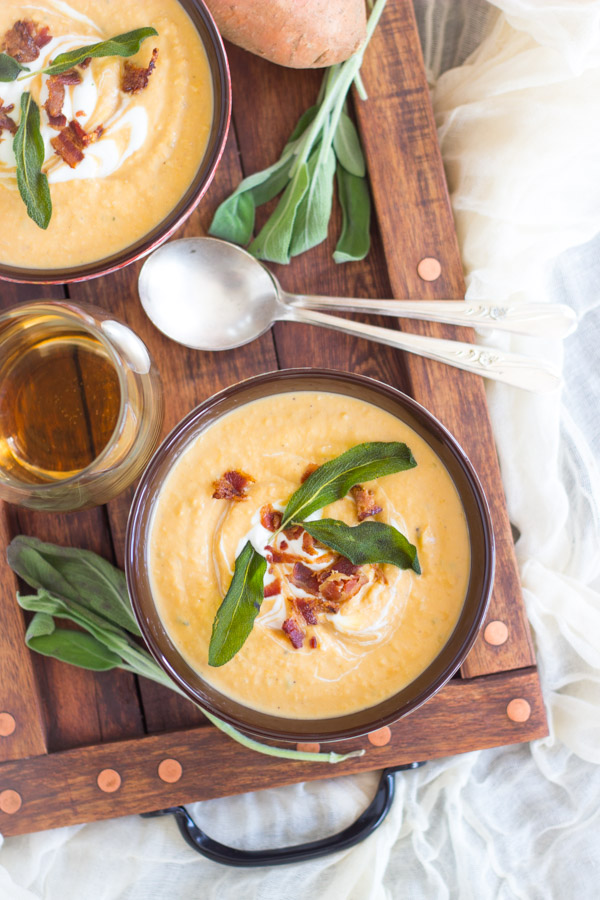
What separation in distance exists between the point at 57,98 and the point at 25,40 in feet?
0.35

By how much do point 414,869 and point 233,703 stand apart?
1.91 ft

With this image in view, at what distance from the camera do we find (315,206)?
142 centimetres

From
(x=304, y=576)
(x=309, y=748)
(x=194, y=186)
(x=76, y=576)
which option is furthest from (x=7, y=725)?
(x=194, y=186)

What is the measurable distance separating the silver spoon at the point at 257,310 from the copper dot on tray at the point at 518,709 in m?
0.58

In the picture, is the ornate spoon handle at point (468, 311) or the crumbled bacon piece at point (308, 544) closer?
the crumbled bacon piece at point (308, 544)

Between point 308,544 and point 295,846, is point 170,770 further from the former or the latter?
point 308,544

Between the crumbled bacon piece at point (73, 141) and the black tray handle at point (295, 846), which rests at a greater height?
the crumbled bacon piece at point (73, 141)

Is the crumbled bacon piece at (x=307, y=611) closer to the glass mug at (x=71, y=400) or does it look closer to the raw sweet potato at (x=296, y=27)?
the glass mug at (x=71, y=400)

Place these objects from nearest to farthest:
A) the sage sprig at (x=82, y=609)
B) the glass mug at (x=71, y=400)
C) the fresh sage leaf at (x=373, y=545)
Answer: the fresh sage leaf at (x=373, y=545)
the glass mug at (x=71, y=400)
the sage sprig at (x=82, y=609)

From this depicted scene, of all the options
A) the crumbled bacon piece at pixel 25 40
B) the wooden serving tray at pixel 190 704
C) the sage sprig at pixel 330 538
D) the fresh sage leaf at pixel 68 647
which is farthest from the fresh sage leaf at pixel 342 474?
the crumbled bacon piece at pixel 25 40

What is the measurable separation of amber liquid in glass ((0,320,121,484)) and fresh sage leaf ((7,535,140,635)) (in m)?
0.17

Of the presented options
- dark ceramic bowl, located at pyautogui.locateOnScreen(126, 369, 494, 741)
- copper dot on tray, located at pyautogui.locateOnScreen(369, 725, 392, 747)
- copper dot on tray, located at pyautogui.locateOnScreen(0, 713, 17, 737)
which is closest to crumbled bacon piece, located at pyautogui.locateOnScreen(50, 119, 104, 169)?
dark ceramic bowl, located at pyautogui.locateOnScreen(126, 369, 494, 741)

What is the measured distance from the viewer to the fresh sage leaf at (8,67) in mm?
1181

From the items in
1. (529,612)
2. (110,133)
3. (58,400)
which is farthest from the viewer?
(529,612)
